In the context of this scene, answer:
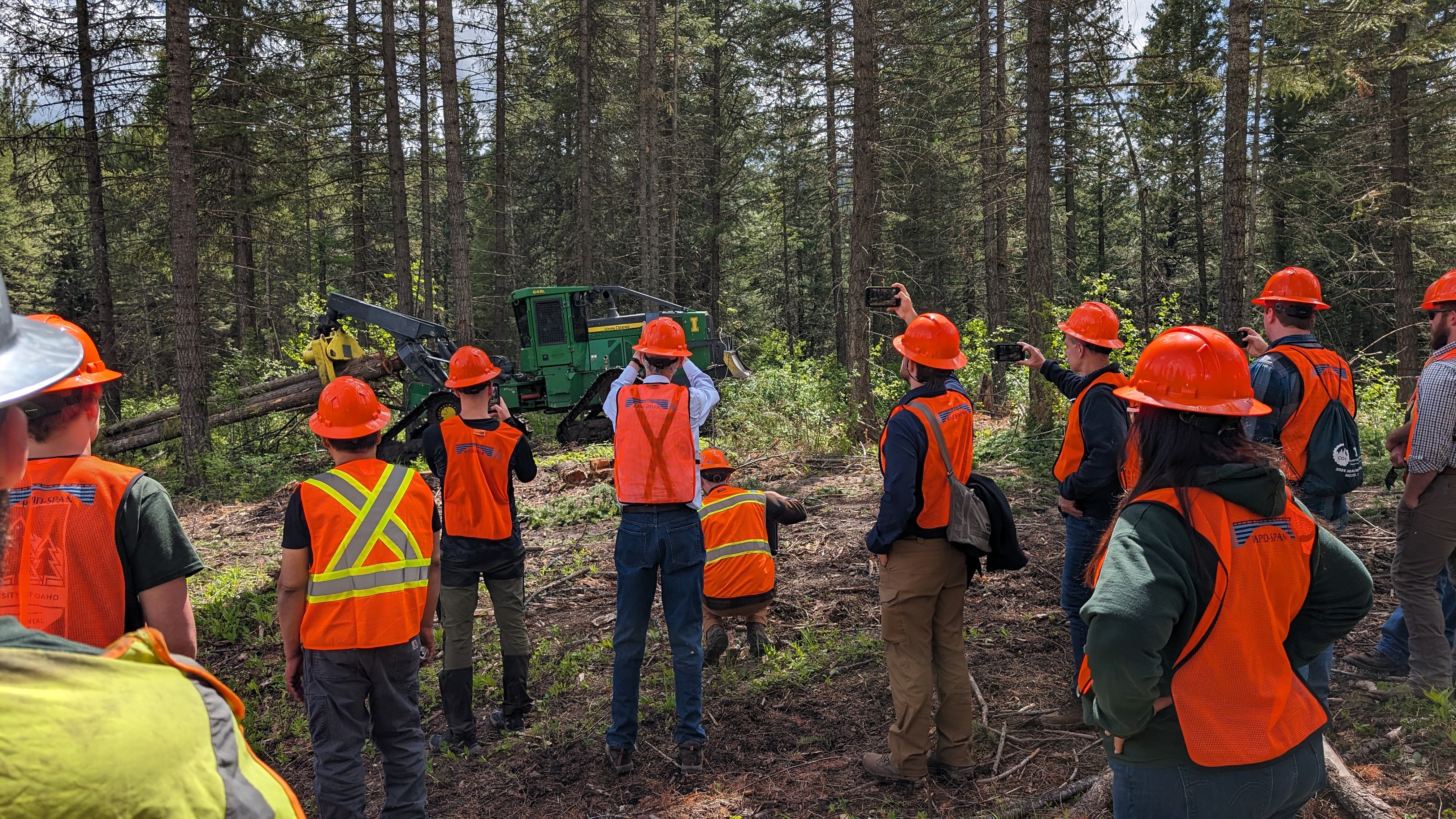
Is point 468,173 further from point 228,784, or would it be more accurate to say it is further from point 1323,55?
point 228,784

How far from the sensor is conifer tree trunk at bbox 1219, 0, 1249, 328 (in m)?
8.58

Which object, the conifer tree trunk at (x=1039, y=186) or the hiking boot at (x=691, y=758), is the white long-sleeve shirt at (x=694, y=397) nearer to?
the hiking boot at (x=691, y=758)

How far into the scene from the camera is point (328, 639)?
347 cm

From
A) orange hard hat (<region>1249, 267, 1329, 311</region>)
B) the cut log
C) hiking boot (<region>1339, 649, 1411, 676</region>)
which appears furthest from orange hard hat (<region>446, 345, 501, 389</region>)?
hiking boot (<region>1339, 649, 1411, 676</region>)

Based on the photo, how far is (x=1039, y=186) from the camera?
1119 centimetres

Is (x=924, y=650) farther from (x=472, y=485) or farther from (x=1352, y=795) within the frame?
(x=472, y=485)

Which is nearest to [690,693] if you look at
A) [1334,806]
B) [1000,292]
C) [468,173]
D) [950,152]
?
[1334,806]

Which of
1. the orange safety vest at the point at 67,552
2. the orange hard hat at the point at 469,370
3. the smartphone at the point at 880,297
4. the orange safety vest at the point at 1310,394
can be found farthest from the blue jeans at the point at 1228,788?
the orange hard hat at the point at 469,370

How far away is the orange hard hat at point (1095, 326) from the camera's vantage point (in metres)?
4.27

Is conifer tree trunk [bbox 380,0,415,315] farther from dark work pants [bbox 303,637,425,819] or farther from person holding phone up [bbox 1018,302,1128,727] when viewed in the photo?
person holding phone up [bbox 1018,302,1128,727]

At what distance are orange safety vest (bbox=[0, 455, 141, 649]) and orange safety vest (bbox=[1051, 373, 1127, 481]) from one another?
4020mm

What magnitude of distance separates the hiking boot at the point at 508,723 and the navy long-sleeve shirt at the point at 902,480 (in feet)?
8.57

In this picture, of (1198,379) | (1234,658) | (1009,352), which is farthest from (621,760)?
(1198,379)

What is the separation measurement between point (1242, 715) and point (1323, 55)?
12889mm
